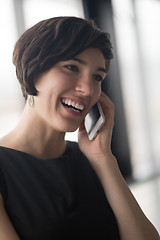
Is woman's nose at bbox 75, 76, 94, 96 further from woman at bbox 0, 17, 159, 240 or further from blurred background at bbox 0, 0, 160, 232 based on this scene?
blurred background at bbox 0, 0, 160, 232

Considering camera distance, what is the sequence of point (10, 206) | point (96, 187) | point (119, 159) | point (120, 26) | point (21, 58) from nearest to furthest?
point (10, 206) < point (21, 58) < point (96, 187) < point (120, 26) < point (119, 159)

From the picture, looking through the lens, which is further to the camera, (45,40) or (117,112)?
(117,112)

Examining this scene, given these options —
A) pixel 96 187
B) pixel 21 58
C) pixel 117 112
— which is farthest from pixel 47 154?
pixel 117 112

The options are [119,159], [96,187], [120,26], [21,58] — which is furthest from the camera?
[119,159]

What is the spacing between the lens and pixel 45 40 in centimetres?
84

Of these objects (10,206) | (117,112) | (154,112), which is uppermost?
(10,206)

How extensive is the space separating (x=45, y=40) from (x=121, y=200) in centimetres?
56

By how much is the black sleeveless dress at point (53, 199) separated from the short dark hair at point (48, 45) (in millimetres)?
234

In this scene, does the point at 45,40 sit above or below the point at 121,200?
above

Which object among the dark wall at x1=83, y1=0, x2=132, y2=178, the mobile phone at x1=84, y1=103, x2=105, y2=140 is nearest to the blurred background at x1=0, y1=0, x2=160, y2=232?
the dark wall at x1=83, y1=0, x2=132, y2=178

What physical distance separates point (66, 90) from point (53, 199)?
0.32m

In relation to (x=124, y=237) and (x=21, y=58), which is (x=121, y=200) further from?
(x=21, y=58)

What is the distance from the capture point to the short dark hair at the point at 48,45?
33.2 inches

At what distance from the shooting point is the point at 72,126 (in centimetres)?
91
